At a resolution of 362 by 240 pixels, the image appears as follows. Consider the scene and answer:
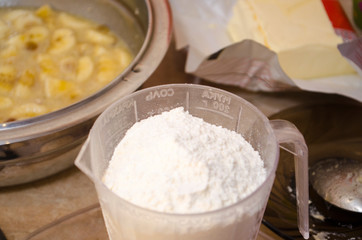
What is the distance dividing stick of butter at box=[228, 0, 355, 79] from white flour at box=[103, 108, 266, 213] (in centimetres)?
62

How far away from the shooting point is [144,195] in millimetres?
492

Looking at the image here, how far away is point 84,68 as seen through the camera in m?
1.06

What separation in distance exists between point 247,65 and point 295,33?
16 centimetres

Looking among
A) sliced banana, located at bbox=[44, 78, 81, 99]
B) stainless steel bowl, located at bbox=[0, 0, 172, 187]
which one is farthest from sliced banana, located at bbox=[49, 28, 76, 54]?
stainless steel bowl, located at bbox=[0, 0, 172, 187]

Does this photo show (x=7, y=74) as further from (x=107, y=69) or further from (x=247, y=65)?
(x=247, y=65)

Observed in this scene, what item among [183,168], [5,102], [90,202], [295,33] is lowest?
[90,202]

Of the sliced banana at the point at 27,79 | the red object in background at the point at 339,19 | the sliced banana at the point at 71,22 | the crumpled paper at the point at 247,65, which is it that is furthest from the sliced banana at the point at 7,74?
the red object in background at the point at 339,19

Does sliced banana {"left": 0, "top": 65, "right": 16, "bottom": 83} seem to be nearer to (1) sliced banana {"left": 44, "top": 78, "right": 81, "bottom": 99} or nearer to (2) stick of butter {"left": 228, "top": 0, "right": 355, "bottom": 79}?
(1) sliced banana {"left": 44, "top": 78, "right": 81, "bottom": 99}

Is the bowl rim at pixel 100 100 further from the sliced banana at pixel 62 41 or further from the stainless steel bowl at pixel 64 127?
the sliced banana at pixel 62 41

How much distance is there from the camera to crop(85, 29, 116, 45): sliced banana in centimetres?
117

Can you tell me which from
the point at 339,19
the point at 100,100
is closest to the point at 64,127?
the point at 100,100

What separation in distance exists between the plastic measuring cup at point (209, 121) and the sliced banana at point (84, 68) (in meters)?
0.46

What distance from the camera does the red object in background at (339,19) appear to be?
121cm

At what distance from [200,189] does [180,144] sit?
6 centimetres
